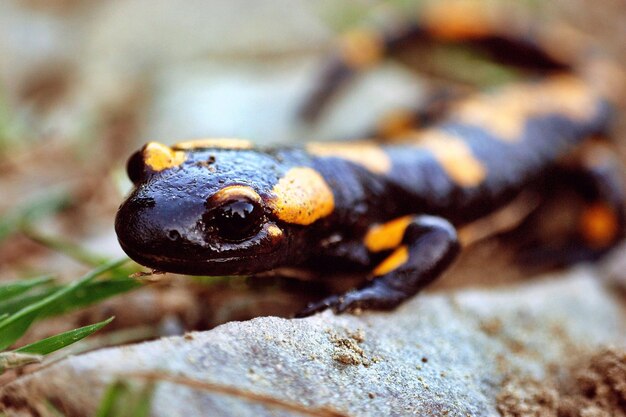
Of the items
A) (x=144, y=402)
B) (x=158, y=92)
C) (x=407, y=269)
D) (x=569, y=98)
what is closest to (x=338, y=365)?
(x=144, y=402)

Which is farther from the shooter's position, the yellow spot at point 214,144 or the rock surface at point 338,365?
the yellow spot at point 214,144

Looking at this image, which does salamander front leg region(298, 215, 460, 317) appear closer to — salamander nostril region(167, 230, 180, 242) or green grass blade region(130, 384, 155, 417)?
salamander nostril region(167, 230, 180, 242)

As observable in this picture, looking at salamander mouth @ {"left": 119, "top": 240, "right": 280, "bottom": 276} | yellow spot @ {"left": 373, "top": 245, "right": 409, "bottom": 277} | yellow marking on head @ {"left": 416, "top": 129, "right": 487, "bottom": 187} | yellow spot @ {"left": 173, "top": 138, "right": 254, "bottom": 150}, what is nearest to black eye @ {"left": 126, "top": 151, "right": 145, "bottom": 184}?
yellow spot @ {"left": 173, "top": 138, "right": 254, "bottom": 150}

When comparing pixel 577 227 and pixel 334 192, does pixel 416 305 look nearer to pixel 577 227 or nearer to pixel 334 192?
pixel 334 192

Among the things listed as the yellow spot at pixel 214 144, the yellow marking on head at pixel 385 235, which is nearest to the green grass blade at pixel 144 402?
the yellow spot at pixel 214 144

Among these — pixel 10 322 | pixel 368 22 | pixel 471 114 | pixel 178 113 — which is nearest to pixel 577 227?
pixel 471 114

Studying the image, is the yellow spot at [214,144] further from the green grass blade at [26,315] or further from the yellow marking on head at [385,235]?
the yellow marking on head at [385,235]
